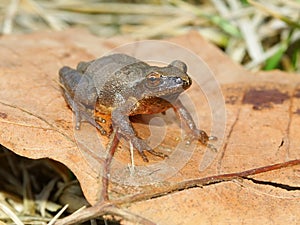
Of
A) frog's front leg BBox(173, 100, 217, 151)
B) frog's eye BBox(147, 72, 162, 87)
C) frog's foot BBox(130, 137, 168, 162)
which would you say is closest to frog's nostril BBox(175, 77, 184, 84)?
frog's eye BBox(147, 72, 162, 87)

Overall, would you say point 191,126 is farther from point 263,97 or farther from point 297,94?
point 297,94

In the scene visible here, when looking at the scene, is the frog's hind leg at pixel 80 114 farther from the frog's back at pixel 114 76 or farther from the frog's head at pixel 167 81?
the frog's head at pixel 167 81

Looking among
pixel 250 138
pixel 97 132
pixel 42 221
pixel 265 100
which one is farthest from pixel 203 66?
pixel 42 221

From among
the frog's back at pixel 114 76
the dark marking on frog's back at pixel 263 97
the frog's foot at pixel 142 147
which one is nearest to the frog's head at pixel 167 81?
the frog's back at pixel 114 76

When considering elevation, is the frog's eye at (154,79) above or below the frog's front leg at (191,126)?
above

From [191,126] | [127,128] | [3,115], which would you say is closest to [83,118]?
[127,128]
